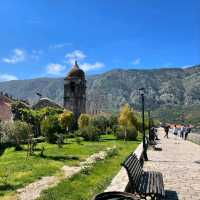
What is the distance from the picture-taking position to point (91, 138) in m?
42.6

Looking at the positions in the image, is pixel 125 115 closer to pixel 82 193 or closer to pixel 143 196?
pixel 82 193

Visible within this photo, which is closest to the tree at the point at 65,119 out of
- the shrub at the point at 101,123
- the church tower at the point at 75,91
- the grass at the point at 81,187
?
the shrub at the point at 101,123

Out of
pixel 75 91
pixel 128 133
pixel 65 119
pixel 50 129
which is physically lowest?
pixel 128 133

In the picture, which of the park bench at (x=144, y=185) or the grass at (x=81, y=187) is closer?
the park bench at (x=144, y=185)

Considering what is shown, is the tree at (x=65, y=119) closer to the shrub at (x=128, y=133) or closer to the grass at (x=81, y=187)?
the shrub at (x=128, y=133)

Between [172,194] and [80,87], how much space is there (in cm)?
5315

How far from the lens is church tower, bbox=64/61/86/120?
203 feet

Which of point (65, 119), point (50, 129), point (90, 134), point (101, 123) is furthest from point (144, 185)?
point (101, 123)

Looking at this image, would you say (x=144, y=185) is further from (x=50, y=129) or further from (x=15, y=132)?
(x=50, y=129)

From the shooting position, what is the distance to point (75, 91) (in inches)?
2436

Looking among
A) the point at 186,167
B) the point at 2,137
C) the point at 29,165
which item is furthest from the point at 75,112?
the point at 186,167

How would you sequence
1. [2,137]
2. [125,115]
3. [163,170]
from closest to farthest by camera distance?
[163,170]
[2,137]
[125,115]

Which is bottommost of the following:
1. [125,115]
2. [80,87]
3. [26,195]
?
[26,195]

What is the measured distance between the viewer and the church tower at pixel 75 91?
203 feet
